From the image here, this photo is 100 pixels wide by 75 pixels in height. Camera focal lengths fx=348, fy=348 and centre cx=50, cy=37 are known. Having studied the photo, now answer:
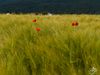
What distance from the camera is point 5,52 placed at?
4.66 m

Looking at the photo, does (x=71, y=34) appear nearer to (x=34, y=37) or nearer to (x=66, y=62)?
(x=66, y=62)

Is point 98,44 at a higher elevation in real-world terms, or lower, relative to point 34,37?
higher

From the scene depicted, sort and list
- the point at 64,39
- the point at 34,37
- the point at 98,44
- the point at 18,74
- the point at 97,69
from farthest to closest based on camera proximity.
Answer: the point at 34,37 < the point at 64,39 < the point at 98,44 < the point at 18,74 < the point at 97,69

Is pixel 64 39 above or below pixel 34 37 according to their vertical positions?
above

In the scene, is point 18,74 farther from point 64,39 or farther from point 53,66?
point 64,39

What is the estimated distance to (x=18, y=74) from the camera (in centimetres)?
373

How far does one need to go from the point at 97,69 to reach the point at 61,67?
18.3 inches

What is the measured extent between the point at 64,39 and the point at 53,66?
573 mm

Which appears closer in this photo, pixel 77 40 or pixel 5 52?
pixel 77 40

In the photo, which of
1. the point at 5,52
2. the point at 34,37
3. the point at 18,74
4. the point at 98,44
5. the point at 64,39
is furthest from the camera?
the point at 34,37

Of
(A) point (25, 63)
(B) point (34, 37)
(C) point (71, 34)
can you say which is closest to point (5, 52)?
(A) point (25, 63)

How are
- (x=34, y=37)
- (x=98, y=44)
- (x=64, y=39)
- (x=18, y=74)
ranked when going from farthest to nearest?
1. (x=34, y=37)
2. (x=64, y=39)
3. (x=98, y=44)
4. (x=18, y=74)

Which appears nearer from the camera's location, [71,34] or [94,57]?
[94,57]

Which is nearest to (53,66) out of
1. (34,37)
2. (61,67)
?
(61,67)
